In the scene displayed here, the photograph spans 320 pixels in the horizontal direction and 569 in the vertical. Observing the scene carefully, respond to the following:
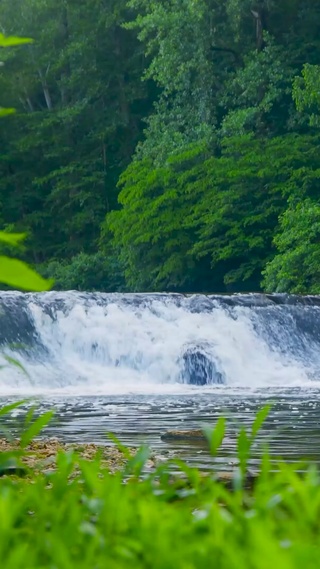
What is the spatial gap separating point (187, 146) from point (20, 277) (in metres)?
29.9

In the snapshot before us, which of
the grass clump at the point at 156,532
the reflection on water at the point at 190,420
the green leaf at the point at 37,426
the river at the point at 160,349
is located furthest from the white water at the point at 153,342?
the grass clump at the point at 156,532

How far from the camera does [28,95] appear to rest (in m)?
40.3

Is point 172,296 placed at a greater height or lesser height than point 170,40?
lesser

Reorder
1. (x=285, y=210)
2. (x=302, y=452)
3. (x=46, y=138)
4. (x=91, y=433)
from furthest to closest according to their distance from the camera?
1. (x=46, y=138)
2. (x=285, y=210)
3. (x=91, y=433)
4. (x=302, y=452)

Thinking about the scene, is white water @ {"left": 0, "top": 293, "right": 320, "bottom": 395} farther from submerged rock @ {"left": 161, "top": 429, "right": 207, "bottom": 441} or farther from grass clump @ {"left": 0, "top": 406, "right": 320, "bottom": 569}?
grass clump @ {"left": 0, "top": 406, "right": 320, "bottom": 569}

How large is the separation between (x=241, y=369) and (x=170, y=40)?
623 inches

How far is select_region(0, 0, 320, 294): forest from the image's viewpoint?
3075 centimetres

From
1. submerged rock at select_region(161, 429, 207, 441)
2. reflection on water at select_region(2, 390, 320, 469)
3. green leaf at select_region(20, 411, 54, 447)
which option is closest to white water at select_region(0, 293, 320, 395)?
reflection on water at select_region(2, 390, 320, 469)

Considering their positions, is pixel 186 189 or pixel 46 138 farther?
pixel 46 138

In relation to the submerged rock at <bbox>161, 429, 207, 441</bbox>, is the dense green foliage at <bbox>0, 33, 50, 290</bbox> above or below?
above

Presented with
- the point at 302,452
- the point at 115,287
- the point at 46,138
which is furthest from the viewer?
the point at 46,138

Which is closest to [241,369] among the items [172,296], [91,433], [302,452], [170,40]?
[172,296]

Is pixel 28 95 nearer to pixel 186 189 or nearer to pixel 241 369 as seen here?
pixel 186 189

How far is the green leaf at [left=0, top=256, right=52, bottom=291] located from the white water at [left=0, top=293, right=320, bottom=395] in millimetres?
14802
